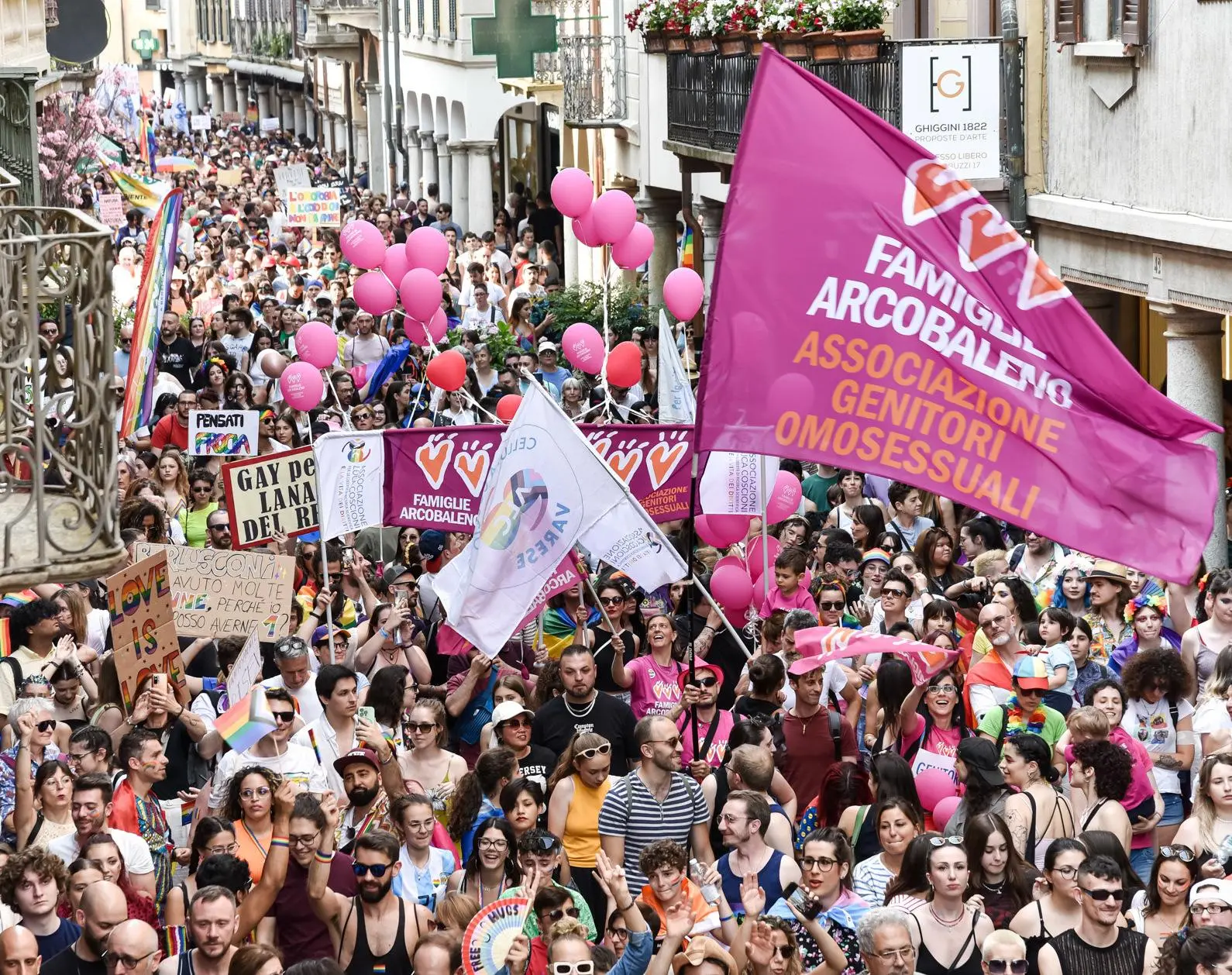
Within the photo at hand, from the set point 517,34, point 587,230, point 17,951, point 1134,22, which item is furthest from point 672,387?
point 517,34

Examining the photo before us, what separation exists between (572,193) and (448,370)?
170cm

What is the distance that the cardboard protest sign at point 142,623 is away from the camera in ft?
34.5

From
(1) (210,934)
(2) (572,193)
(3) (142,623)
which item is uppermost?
(2) (572,193)

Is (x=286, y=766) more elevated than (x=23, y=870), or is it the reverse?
(x=23, y=870)

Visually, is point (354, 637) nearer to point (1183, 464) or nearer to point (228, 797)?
point (228, 797)

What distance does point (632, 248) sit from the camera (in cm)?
1755

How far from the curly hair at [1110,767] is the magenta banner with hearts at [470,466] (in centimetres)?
404

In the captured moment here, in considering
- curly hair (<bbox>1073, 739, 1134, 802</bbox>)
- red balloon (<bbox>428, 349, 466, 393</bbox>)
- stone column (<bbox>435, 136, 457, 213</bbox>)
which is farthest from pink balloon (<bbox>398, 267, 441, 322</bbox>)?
stone column (<bbox>435, 136, 457, 213</bbox>)

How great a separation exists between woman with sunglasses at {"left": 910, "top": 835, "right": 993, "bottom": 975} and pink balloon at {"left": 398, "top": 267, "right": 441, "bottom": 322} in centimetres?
997

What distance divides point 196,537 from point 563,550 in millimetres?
4466

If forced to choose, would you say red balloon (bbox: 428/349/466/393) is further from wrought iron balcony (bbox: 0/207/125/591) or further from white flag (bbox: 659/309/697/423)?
wrought iron balcony (bbox: 0/207/125/591)

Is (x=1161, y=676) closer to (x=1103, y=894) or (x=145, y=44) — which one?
(x=1103, y=894)

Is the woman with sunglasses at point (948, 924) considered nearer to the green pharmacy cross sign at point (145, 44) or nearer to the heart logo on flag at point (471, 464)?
the heart logo on flag at point (471, 464)

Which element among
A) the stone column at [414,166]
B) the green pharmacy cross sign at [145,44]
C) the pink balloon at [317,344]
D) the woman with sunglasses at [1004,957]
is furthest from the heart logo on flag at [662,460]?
the green pharmacy cross sign at [145,44]
